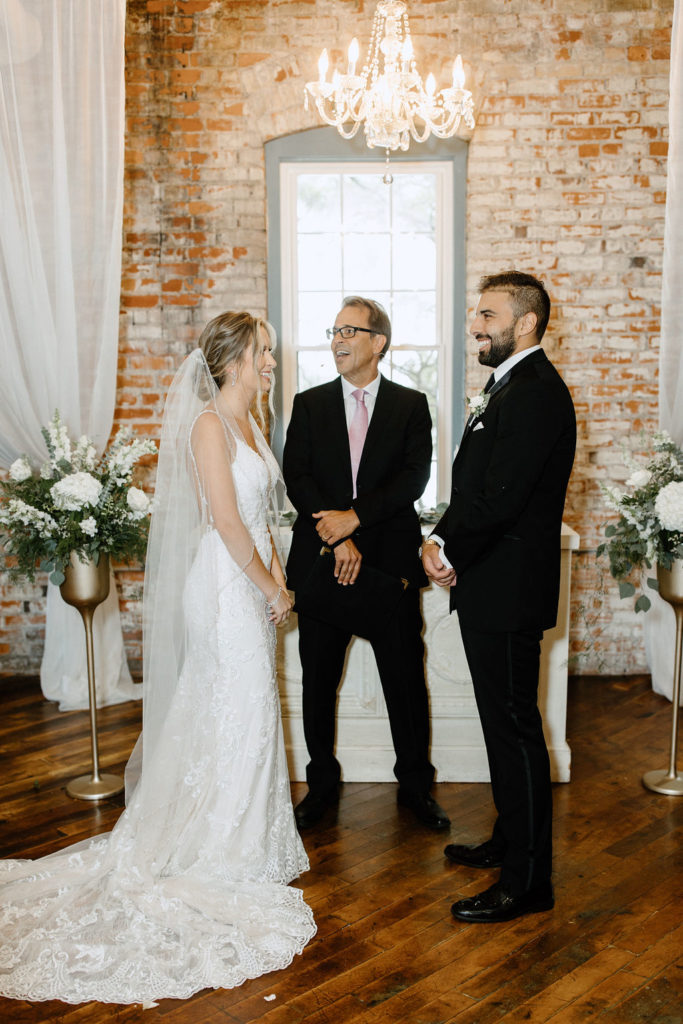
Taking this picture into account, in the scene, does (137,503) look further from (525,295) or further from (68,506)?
(525,295)

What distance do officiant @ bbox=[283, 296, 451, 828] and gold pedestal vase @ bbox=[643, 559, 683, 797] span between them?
3.13ft

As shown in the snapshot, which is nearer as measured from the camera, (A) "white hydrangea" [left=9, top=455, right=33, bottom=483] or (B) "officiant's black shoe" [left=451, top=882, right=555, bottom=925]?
(B) "officiant's black shoe" [left=451, top=882, right=555, bottom=925]

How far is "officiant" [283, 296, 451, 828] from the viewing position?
139 inches

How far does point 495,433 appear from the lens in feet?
9.52

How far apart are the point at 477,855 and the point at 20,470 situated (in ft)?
7.37

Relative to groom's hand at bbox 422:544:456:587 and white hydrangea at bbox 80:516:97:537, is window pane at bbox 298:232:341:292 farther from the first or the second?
groom's hand at bbox 422:544:456:587

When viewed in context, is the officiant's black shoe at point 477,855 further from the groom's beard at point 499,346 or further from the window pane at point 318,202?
the window pane at point 318,202

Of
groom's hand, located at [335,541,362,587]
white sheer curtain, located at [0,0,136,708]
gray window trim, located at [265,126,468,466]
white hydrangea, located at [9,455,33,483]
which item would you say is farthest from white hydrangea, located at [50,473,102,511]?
gray window trim, located at [265,126,468,466]

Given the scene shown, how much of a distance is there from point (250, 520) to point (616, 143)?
321cm

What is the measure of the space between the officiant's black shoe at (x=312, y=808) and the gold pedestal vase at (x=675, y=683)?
1.30 m

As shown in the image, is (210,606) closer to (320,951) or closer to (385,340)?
(320,951)

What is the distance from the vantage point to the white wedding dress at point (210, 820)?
2820 mm

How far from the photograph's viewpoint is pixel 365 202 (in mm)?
5211

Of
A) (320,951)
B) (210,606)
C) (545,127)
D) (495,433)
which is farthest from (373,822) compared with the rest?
(545,127)
